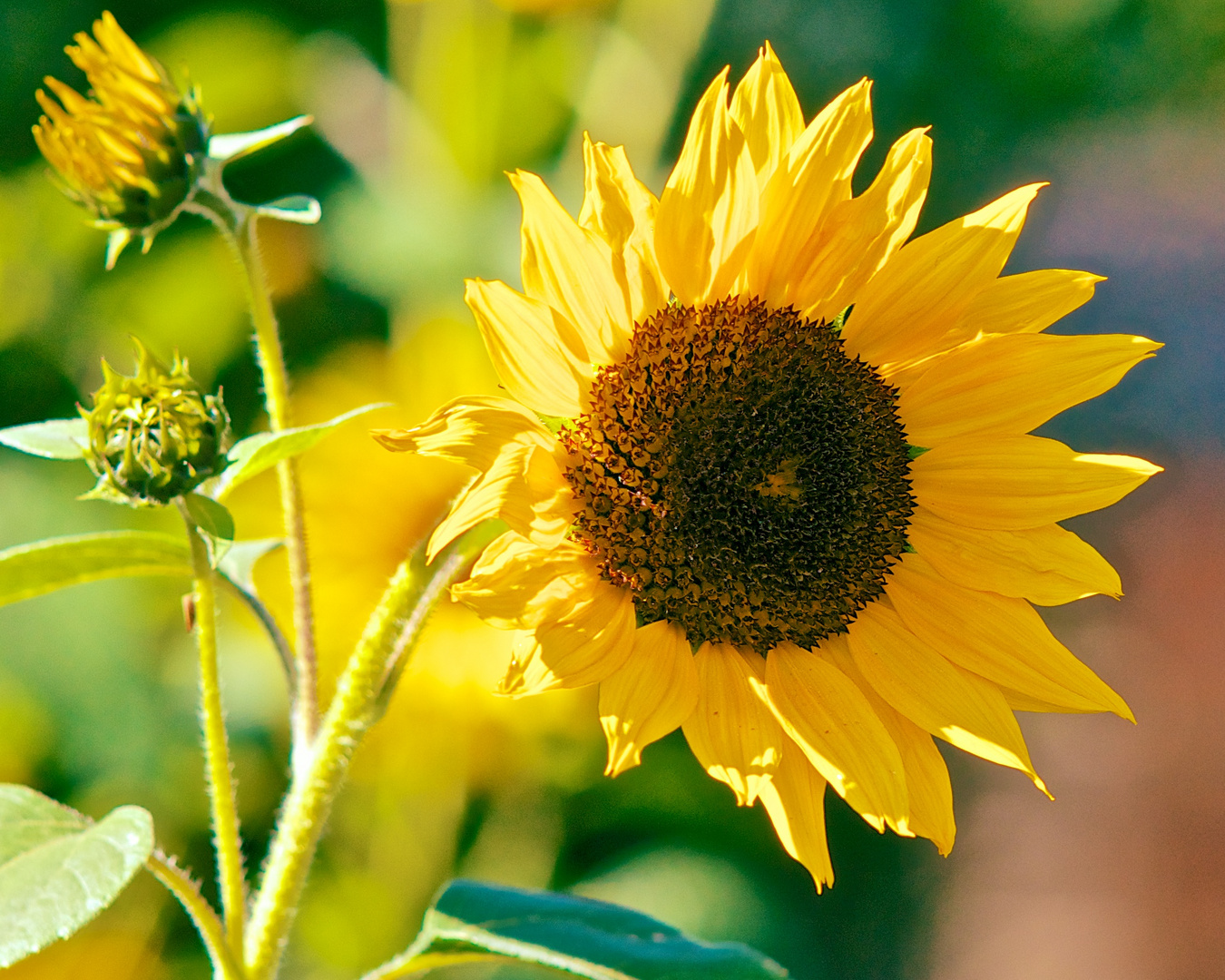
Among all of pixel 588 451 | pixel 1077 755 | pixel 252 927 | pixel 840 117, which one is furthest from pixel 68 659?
pixel 1077 755

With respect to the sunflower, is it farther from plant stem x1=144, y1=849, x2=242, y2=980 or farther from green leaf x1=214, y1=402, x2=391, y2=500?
plant stem x1=144, y1=849, x2=242, y2=980

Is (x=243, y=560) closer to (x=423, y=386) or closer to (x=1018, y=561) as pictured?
(x=1018, y=561)

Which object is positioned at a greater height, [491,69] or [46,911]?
[491,69]

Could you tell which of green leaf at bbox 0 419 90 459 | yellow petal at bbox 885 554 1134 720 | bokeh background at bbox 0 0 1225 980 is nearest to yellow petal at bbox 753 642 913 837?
yellow petal at bbox 885 554 1134 720

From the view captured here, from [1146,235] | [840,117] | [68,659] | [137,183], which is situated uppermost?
[137,183]

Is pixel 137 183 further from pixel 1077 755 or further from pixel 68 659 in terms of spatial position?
pixel 1077 755
